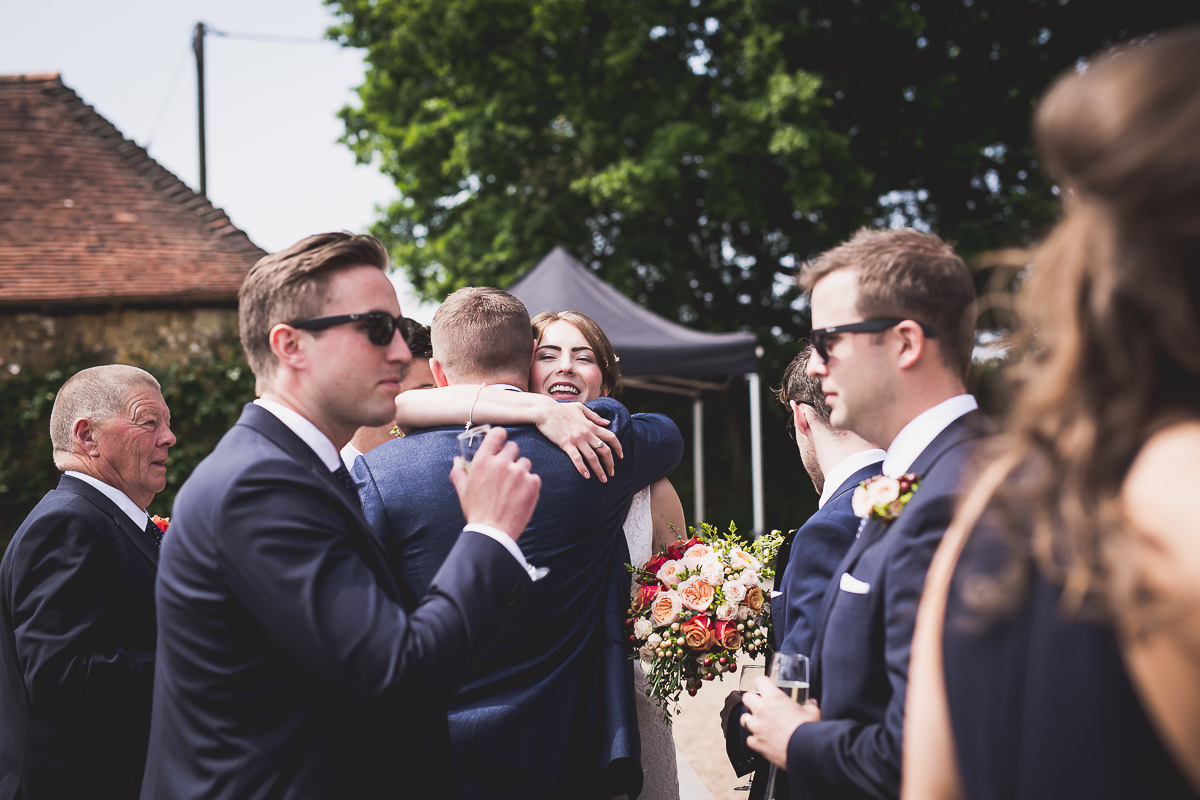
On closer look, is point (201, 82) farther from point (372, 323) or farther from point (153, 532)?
point (372, 323)

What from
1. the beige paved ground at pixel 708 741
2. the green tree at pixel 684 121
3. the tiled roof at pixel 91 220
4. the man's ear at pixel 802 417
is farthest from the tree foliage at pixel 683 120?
the man's ear at pixel 802 417

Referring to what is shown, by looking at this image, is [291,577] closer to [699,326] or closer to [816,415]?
[816,415]

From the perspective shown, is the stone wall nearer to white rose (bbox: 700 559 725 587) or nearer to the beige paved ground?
the beige paved ground

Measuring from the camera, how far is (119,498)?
3.24 m

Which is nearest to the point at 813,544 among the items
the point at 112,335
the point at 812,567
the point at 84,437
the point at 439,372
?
the point at 812,567

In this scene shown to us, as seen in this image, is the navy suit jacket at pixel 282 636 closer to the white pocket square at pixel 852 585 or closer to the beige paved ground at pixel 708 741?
the white pocket square at pixel 852 585

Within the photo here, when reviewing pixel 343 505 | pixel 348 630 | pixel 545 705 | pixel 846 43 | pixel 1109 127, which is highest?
pixel 846 43

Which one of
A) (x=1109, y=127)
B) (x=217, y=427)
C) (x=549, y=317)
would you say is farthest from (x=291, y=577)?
(x=217, y=427)

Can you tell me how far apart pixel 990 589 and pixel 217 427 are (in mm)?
12343

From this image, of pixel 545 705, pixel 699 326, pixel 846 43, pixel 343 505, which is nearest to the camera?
pixel 343 505

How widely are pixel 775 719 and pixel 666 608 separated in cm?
79

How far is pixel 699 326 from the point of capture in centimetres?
1870

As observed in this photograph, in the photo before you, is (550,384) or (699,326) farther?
(699,326)

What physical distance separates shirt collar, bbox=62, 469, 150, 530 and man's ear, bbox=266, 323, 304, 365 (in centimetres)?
168
